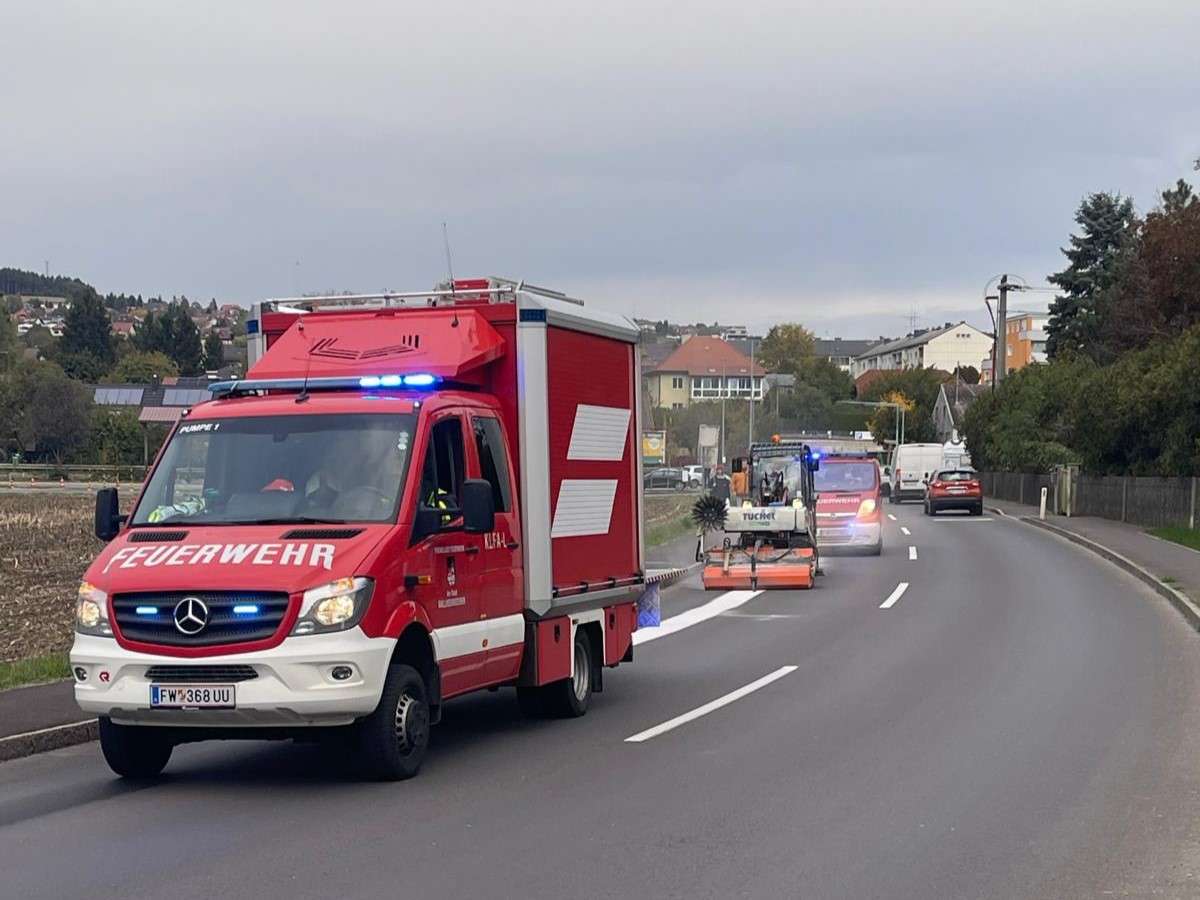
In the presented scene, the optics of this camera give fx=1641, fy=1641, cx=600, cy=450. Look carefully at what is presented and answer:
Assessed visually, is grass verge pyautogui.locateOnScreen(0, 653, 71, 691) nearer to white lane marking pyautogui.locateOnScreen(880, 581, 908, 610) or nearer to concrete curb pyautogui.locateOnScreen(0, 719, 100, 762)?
concrete curb pyautogui.locateOnScreen(0, 719, 100, 762)

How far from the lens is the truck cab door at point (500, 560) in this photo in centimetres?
1127

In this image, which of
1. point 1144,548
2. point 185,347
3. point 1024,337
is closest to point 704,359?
point 1024,337

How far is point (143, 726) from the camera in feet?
32.4

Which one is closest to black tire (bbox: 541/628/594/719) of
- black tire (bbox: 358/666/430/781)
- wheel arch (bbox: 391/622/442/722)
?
wheel arch (bbox: 391/622/442/722)

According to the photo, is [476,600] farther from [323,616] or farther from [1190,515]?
[1190,515]

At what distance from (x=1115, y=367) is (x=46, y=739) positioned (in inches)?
1722

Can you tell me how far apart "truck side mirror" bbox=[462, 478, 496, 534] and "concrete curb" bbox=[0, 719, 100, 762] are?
331cm

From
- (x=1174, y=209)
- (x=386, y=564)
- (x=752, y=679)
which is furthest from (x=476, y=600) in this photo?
(x=1174, y=209)

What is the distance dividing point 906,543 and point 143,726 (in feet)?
110

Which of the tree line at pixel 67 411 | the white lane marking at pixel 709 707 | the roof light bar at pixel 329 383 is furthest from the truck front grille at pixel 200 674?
the tree line at pixel 67 411

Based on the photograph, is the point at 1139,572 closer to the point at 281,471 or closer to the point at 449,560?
the point at 449,560

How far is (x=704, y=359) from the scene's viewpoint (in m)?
166

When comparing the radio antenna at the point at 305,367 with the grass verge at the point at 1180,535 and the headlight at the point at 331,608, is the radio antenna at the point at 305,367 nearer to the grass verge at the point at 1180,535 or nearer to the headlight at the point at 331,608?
the headlight at the point at 331,608

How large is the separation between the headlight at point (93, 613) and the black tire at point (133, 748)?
0.64 meters
